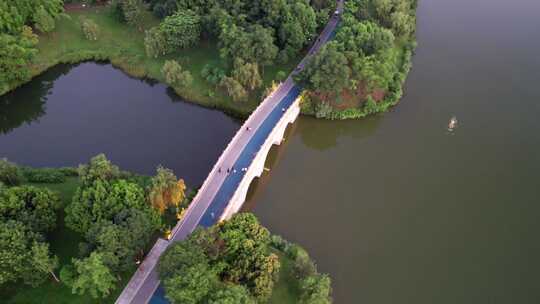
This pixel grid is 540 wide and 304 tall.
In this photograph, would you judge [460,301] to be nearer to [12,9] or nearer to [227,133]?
[227,133]

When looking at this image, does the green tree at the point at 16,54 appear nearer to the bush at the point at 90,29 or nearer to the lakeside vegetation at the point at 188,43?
the lakeside vegetation at the point at 188,43

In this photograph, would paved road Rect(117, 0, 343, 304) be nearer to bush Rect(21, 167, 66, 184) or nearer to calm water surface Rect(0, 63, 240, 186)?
calm water surface Rect(0, 63, 240, 186)

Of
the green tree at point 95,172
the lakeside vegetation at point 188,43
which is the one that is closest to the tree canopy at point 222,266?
the green tree at point 95,172

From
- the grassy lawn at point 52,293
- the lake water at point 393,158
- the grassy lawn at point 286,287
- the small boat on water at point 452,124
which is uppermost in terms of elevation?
the small boat on water at point 452,124

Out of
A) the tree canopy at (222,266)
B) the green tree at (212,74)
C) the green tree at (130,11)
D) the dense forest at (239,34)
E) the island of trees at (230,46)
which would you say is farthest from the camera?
the green tree at (130,11)

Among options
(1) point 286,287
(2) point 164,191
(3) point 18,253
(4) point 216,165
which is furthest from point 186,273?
(4) point 216,165

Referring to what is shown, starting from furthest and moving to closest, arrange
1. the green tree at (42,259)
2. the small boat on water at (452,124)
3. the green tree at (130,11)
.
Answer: the green tree at (130,11) < the small boat on water at (452,124) < the green tree at (42,259)

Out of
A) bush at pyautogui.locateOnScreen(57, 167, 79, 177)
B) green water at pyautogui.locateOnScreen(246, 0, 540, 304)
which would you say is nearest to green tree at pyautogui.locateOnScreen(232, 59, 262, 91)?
green water at pyautogui.locateOnScreen(246, 0, 540, 304)

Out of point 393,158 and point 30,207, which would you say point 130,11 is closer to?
point 30,207
